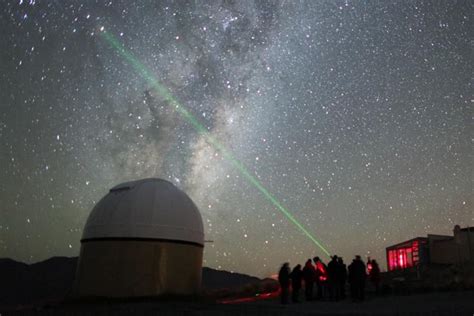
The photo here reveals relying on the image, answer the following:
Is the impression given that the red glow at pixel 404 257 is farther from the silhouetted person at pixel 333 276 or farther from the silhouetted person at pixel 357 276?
the silhouetted person at pixel 357 276

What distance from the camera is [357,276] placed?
12.7 metres

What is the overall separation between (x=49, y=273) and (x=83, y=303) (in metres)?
102

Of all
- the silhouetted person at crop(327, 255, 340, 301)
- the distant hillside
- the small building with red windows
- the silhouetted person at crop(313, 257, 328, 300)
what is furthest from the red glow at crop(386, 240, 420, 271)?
the distant hillside

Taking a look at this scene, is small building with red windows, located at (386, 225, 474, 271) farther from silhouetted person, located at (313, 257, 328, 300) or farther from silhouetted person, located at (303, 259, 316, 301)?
silhouetted person, located at (303, 259, 316, 301)

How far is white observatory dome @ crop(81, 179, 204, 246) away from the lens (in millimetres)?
15375

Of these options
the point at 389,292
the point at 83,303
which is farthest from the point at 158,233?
the point at 389,292

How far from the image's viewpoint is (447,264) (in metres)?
26.0

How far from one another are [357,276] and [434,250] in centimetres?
1672

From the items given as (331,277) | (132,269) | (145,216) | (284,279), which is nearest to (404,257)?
(331,277)

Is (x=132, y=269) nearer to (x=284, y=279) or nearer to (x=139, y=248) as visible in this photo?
(x=139, y=248)

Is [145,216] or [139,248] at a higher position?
[145,216]

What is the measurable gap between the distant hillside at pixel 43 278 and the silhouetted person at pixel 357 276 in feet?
245

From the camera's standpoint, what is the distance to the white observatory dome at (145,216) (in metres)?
15.4

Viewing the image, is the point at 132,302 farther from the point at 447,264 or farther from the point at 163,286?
the point at 447,264
